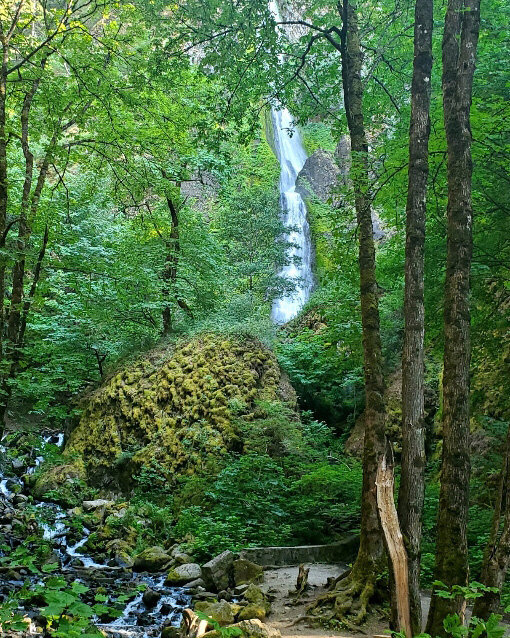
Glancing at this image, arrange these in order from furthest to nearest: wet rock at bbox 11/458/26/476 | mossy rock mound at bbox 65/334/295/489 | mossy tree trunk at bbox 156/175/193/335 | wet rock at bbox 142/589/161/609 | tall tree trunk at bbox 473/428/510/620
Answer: mossy tree trunk at bbox 156/175/193/335 < wet rock at bbox 11/458/26/476 < mossy rock mound at bbox 65/334/295/489 < wet rock at bbox 142/589/161/609 < tall tree trunk at bbox 473/428/510/620

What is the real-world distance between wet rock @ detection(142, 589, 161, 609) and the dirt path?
4.63 ft

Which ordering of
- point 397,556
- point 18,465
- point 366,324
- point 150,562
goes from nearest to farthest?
1. point 397,556
2. point 366,324
3. point 150,562
4. point 18,465

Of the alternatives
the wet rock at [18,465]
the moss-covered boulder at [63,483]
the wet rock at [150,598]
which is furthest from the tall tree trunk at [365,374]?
the wet rock at [18,465]

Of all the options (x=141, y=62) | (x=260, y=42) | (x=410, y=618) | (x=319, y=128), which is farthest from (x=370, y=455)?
(x=319, y=128)

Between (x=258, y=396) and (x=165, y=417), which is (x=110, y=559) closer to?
(x=165, y=417)

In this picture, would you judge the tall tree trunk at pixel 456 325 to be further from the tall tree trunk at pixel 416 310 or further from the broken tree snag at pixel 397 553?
the tall tree trunk at pixel 416 310

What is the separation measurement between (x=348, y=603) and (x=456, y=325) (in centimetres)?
298

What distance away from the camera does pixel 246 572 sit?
6.71 meters

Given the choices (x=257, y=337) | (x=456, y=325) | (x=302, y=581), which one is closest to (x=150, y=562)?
(x=302, y=581)

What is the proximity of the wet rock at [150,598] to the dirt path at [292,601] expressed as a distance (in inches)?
55.6

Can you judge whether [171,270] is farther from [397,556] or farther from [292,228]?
[397,556]

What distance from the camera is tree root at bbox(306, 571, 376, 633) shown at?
15.8ft

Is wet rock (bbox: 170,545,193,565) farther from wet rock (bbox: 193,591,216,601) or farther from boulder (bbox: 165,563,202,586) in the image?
wet rock (bbox: 193,591,216,601)

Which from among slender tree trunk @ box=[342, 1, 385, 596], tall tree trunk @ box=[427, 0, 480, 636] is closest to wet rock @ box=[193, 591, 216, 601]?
slender tree trunk @ box=[342, 1, 385, 596]
